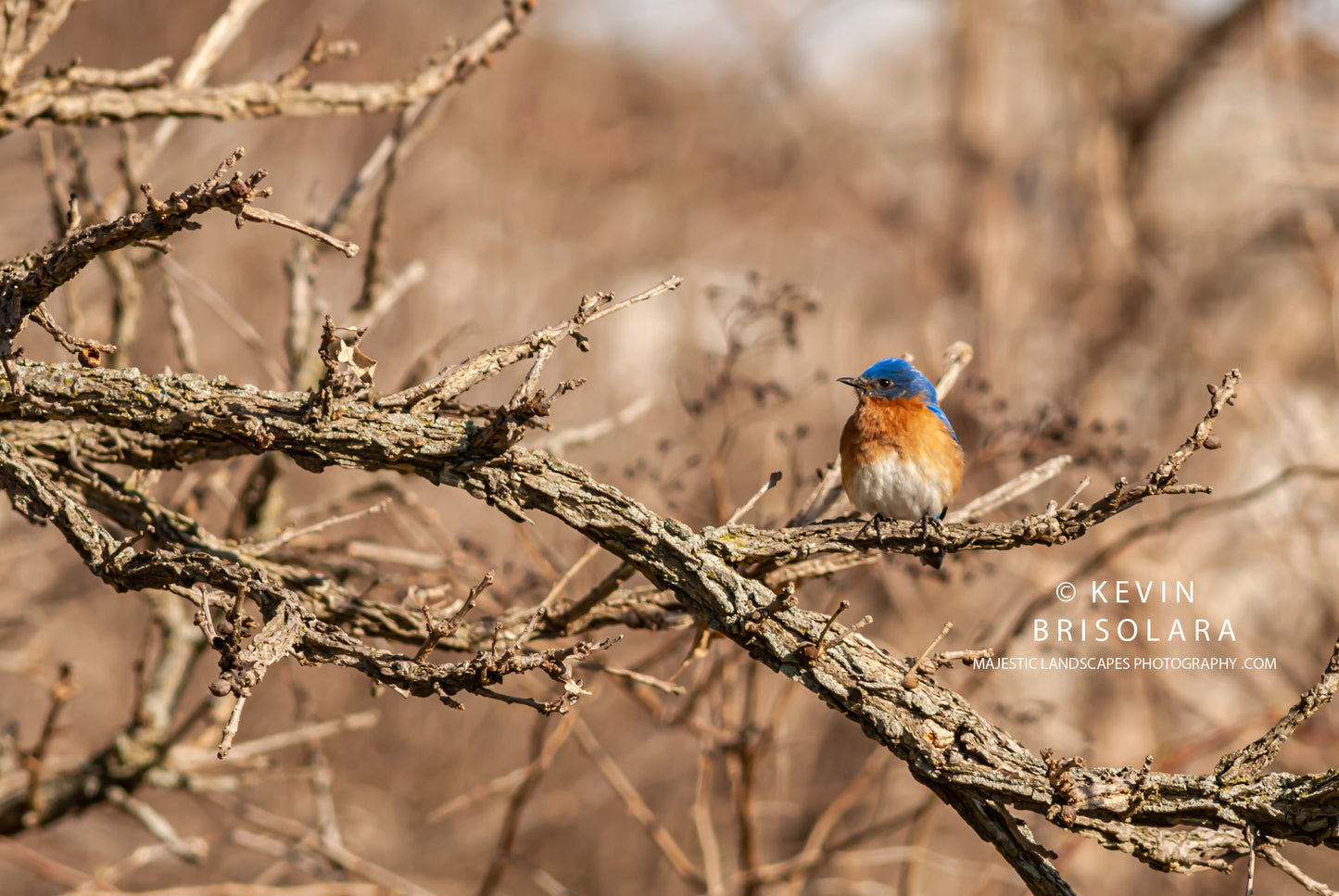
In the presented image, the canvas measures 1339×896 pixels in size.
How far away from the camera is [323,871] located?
4402mm

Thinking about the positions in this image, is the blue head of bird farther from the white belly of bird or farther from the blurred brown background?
the blurred brown background

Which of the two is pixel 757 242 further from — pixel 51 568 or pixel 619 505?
pixel 619 505

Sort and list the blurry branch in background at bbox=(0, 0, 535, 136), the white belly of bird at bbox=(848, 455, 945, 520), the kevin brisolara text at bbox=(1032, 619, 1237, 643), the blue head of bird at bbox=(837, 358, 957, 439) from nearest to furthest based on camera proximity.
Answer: the blurry branch in background at bbox=(0, 0, 535, 136)
the white belly of bird at bbox=(848, 455, 945, 520)
the blue head of bird at bbox=(837, 358, 957, 439)
the kevin brisolara text at bbox=(1032, 619, 1237, 643)

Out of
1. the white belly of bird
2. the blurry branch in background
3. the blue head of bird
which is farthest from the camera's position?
the blue head of bird

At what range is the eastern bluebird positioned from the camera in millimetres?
3703

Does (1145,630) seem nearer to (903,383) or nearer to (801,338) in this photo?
(801,338)

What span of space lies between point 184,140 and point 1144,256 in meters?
8.56

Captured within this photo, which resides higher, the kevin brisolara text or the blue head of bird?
the kevin brisolara text

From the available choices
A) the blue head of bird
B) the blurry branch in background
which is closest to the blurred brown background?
the blue head of bird

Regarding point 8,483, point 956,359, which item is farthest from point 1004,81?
point 8,483

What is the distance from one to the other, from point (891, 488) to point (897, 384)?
60cm

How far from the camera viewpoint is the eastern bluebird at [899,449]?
3.70 meters

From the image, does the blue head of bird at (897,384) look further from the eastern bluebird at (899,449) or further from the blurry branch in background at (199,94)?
the blurry branch in background at (199,94)

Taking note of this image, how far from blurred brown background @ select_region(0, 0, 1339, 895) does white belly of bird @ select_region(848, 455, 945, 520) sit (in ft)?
6.54
